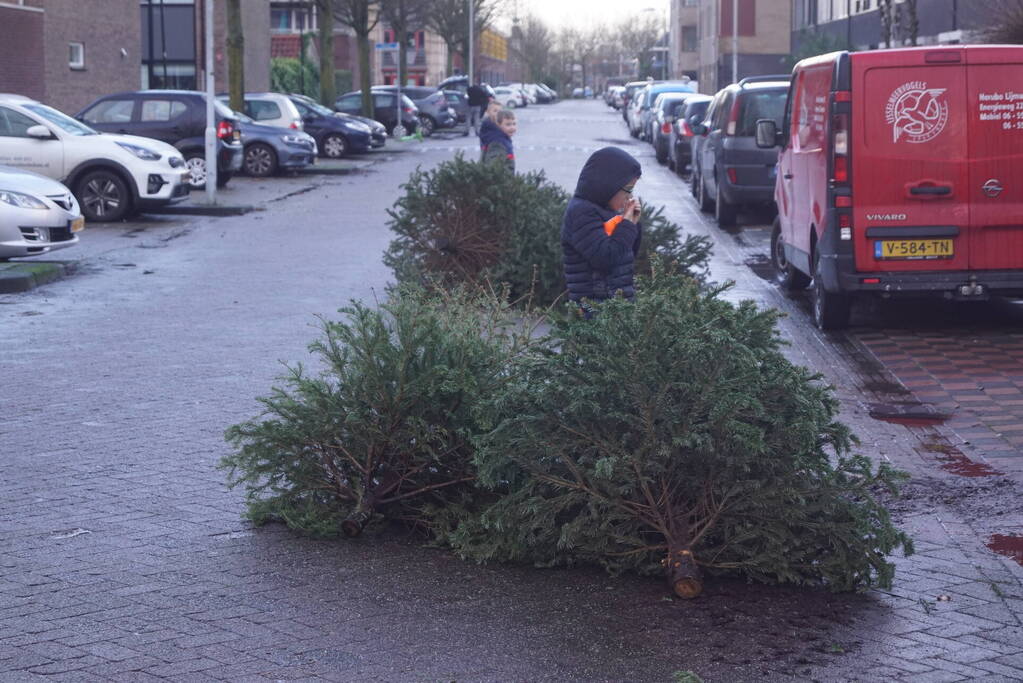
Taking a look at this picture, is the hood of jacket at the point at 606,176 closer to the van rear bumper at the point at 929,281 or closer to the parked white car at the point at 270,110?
the van rear bumper at the point at 929,281

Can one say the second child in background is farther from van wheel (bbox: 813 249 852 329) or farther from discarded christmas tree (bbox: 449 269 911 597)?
discarded christmas tree (bbox: 449 269 911 597)

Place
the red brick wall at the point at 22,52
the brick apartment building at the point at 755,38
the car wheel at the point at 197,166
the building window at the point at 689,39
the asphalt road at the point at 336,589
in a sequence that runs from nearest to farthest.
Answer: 1. the asphalt road at the point at 336,589
2. the car wheel at the point at 197,166
3. the red brick wall at the point at 22,52
4. the brick apartment building at the point at 755,38
5. the building window at the point at 689,39

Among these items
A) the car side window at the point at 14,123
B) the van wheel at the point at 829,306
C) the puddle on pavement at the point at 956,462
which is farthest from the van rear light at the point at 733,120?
the puddle on pavement at the point at 956,462

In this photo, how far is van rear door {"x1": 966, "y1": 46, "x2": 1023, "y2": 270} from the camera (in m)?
10.5

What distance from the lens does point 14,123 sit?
20531mm

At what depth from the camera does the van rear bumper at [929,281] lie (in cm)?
1066

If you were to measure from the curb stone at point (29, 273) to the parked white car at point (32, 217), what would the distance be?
203 millimetres

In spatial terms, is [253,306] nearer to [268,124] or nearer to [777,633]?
[777,633]

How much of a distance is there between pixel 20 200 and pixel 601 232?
9.94 meters

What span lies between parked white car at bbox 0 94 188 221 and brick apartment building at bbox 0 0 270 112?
1323cm

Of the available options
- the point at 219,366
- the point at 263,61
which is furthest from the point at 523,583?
the point at 263,61

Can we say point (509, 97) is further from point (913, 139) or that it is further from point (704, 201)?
point (913, 139)

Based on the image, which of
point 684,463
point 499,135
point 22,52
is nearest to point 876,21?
point 22,52

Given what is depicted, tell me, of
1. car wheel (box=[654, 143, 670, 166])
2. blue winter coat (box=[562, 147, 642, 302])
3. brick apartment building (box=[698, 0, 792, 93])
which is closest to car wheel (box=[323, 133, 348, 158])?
car wheel (box=[654, 143, 670, 166])
